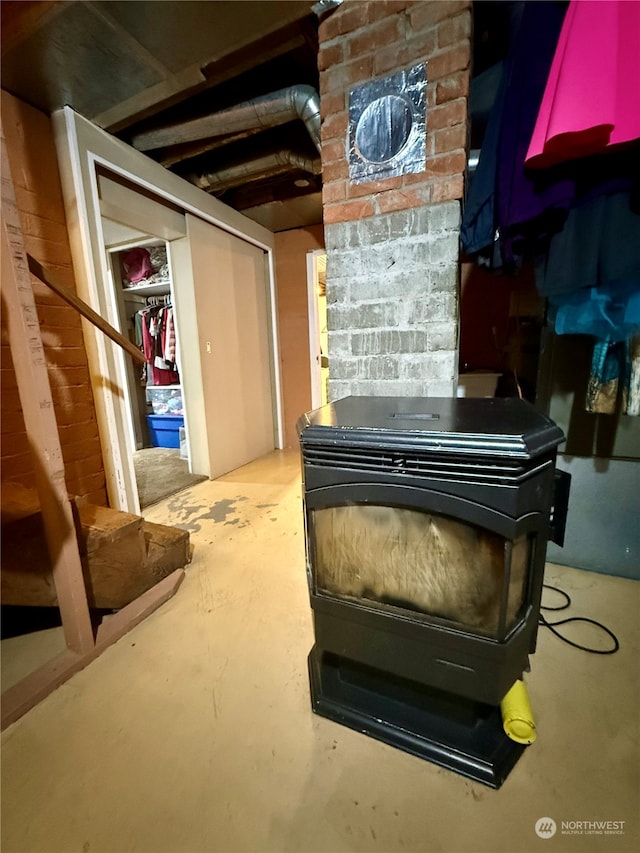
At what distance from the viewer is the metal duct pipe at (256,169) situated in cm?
211

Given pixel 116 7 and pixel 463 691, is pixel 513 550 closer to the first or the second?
pixel 463 691

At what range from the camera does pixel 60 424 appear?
176cm

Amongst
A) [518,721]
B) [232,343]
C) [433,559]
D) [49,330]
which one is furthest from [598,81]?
[232,343]

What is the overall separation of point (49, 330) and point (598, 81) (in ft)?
7.23

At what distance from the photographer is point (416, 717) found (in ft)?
2.89

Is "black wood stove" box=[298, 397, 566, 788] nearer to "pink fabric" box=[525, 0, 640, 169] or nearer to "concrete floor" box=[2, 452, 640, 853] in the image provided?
→ "concrete floor" box=[2, 452, 640, 853]

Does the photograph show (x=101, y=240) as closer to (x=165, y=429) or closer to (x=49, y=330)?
(x=49, y=330)

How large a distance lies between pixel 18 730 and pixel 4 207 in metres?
1.37

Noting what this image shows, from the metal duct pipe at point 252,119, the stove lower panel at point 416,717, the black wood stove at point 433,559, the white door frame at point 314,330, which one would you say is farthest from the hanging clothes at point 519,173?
the white door frame at point 314,330

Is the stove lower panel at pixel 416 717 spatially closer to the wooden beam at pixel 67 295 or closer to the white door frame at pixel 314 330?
the wooden beam at pixel 67 295

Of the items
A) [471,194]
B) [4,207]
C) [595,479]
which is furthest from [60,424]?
[595,479]

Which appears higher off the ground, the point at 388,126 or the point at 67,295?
the point at 388,126

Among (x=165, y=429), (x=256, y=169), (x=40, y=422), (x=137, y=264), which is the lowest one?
(x=165, y=429)

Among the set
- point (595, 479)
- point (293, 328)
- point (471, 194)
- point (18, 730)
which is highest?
point (471, 194)
